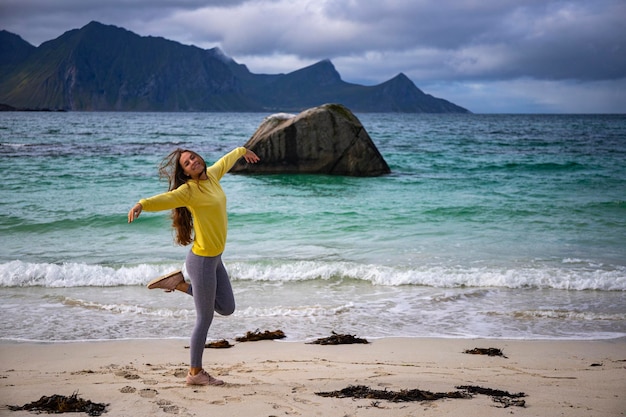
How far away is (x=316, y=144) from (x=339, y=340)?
14.9 meters

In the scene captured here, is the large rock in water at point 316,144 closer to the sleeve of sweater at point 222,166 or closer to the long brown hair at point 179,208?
the sleeve of sweater at point 222,166

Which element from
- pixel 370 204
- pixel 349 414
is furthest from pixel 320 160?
pixel 349 414

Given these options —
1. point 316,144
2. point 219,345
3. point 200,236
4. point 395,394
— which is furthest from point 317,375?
point 316,144

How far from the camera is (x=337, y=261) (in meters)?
10.8

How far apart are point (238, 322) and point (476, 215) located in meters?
9.31

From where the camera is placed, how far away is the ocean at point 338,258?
7.75 m

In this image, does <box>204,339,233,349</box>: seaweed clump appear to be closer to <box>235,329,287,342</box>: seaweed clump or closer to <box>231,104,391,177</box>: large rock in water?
<box>235,329,287,342</box>: seaweed clump

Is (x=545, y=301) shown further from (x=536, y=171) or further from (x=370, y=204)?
(x=536, y=171)

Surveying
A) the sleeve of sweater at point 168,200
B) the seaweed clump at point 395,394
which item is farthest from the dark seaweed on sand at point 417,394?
the sleeve of sweater at point 168,200

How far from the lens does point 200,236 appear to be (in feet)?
16.1

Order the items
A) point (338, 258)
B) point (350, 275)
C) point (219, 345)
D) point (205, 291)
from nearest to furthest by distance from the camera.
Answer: point (205, 291), point (219, 345), point (350, 275), point (338, 258)

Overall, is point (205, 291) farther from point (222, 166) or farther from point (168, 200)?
point (222, 166)

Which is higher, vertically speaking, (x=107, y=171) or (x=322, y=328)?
(x=107, y=171)

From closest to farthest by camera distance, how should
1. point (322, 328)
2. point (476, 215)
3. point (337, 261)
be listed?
point (322, 328) → point (337, 261) → point (476, 215)
